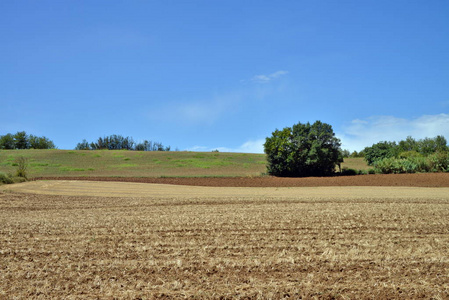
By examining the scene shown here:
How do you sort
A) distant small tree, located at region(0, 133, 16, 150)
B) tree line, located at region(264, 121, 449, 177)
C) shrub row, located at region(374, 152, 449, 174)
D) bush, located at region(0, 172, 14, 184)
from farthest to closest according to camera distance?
1. distant small tree, located at region(0, 133, 16, 150)
2. tree line, located at region(264, 121, 449, 177)
3. shrub row, located at region(374, 152, 449, 174)
4. bush, located at region(0, 172, 14, 184)

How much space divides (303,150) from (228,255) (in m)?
33.1

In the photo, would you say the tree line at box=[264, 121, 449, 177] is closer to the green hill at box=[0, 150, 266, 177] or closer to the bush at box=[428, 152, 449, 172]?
the bush at box=[428, 152, 449, 172]

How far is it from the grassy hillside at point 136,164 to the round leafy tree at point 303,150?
4.09m

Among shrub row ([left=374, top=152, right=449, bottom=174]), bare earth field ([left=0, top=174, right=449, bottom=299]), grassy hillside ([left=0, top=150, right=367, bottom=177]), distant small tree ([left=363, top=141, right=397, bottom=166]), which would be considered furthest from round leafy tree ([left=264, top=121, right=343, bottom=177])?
bare earth field ([left=0, top=174, right=449, bottom=299])

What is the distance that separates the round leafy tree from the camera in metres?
40.3

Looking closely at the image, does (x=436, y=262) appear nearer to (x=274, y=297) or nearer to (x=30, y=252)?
(x=274, y=297)

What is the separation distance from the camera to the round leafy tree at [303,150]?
40281 millimetres

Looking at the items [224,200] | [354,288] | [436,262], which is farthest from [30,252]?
[224,200]

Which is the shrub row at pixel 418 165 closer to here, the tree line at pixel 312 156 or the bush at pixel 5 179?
the tree line at pixel 312 156

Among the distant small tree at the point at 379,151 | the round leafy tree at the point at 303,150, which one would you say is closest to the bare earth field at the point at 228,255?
the round leafy tree at the point at 303,150

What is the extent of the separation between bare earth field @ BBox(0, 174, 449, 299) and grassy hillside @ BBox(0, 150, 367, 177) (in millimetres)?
29776

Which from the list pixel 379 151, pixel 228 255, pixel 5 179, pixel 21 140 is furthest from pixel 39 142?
pixel 228 255

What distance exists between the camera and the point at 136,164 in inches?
2126

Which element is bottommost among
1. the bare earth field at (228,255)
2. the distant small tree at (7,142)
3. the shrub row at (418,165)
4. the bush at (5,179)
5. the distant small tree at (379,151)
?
the bare earth field at (228,255)
